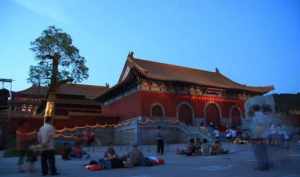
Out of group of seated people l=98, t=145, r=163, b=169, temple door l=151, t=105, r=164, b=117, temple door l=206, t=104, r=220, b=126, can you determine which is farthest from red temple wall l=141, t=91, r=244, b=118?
group of seated people l=98, t=145, r=163, b=169

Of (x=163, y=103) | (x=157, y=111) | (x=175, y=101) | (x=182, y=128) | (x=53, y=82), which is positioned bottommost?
(x=182, y=128)

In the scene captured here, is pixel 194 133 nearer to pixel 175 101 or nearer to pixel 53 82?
pixel 175 101

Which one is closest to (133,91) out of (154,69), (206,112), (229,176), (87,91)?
(154,69)

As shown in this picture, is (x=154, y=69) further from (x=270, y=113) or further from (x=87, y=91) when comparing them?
(x=270, y=113)

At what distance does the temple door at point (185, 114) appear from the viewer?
27.8 m

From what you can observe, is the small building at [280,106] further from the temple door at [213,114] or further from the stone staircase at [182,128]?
the temple door at [213,114]

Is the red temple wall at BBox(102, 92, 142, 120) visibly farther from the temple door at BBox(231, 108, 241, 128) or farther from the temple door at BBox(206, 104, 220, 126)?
the temple door at BBox(231, 108, 241, 128)

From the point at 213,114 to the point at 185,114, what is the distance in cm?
303

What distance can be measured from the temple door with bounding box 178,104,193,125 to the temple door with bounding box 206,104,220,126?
1.79m

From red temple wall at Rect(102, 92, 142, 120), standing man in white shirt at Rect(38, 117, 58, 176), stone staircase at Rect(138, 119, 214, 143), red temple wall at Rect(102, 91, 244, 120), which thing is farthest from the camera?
red temple wall at Rect(102, 92, 142, 120)

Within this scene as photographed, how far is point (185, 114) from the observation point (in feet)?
91.8

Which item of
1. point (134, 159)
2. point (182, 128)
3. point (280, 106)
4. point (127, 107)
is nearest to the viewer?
point (280, 106)

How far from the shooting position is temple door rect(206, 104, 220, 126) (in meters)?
29.2

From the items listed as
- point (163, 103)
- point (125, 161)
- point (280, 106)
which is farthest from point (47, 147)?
point (163, 103)
